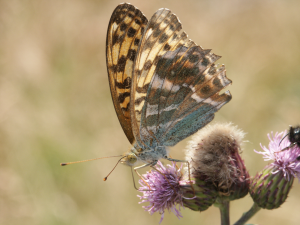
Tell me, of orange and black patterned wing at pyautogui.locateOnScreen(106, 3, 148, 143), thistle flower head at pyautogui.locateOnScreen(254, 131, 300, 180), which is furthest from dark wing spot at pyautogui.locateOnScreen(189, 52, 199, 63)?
thistle flower head at pyautogui.locateOnScreen(254, 131, 300, 180)

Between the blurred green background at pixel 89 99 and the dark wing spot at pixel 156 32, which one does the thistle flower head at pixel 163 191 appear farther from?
the blurred green background at pixel 89 99

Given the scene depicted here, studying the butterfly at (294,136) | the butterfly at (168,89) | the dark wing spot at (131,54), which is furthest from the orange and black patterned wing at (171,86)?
the butterfly at (294,136)

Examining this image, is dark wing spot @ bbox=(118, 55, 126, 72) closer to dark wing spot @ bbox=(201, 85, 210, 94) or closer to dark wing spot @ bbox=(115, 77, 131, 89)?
dark wing spot @ bbox=(115, 77, 131, 89)

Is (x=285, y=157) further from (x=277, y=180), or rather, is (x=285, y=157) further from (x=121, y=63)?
(x=121, y=63)

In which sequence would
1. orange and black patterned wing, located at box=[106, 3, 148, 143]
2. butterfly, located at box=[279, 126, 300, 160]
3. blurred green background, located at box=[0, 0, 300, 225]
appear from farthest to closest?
1. blurred green background, located at box=[0, 0, 300, 225]
2. orange and black patterned wing, located at box=[106, 3, 148, 143]
3. butterfly, located at box=[279, 126, 300, 160]

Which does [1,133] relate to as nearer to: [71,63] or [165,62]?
[71,63]

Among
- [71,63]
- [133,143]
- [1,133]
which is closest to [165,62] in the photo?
[133,143]
